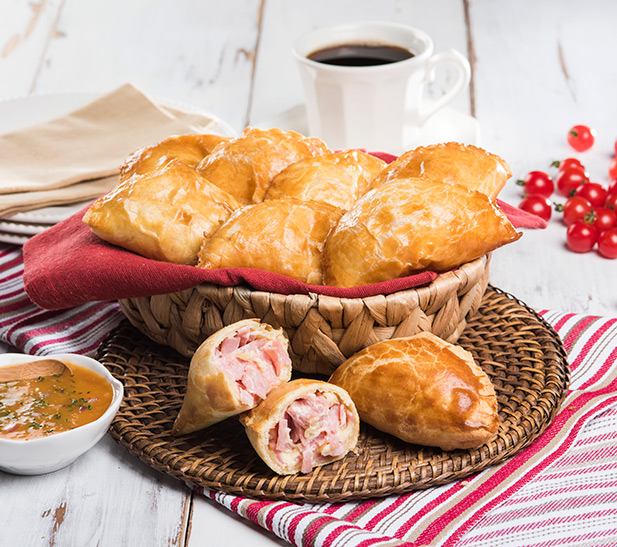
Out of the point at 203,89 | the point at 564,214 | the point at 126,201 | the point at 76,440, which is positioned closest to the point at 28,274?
the point at 126,201

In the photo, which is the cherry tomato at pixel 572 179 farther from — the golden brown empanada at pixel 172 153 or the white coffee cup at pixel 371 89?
the golden brown empanada at pixel 172 153

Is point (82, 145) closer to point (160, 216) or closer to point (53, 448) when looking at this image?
point (160, 216)

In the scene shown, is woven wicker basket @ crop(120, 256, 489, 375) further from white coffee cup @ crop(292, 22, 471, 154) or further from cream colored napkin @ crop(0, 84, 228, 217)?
white coffee cup @ crop(292, 22, 471, 154)

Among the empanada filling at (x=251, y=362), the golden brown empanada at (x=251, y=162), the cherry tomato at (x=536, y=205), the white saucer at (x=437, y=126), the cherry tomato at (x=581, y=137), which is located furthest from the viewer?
the cherry tomato at (x=581, y=137)

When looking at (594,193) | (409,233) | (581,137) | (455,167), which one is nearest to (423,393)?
(409,233)

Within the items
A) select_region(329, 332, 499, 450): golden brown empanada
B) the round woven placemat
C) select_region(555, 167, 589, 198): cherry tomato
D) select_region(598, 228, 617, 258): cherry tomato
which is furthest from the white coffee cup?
select_region(329, 332, 499, 450): golden brown empanada

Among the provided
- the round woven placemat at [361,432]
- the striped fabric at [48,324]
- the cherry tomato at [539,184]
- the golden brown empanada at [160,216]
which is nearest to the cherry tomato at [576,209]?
the cherry tomato at [539,184]
